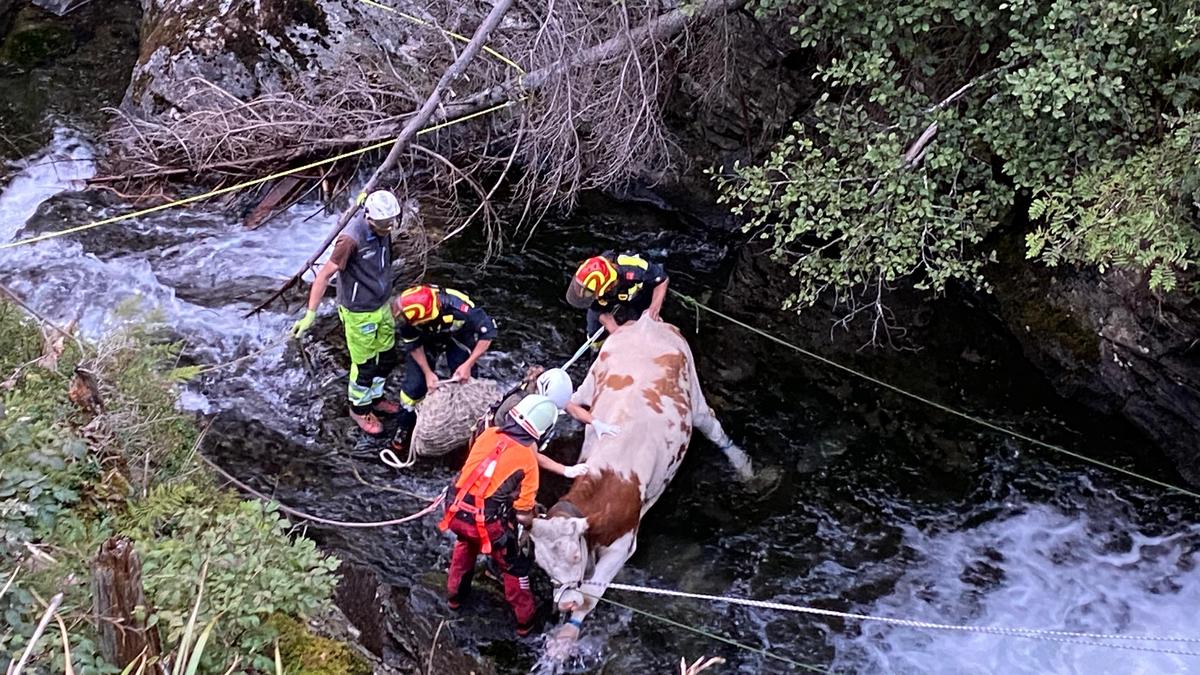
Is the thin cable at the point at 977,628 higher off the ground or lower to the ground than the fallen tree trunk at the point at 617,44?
lower

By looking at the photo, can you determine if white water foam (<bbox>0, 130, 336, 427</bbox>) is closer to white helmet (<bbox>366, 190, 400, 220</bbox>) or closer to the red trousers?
white helmet (<bbox>366, 190, 400, 220</bbox>)

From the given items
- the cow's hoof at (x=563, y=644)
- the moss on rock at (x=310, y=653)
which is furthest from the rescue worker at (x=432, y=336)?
the moss on rock at (x=310, y=653)

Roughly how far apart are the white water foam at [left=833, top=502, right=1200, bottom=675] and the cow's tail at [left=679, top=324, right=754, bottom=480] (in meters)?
1.25

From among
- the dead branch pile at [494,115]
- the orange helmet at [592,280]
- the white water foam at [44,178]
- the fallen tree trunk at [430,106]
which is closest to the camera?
the orange helmet at [592,280]

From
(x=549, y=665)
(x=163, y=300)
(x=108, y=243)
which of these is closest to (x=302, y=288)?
(x=163, y=300)

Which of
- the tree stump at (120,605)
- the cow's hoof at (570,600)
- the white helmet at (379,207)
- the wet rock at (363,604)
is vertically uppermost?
the white helmet at (379,207)

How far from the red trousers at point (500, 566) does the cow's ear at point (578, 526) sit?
34 centimetres

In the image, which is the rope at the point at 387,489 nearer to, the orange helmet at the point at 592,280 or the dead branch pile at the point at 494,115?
the orange helmet at the point at 592,280

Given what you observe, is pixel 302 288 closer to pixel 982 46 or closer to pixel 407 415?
pixel 407 415

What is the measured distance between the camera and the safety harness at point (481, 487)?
4715mm

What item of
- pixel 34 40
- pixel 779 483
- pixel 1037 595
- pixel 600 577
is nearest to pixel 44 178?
pixel 34 40

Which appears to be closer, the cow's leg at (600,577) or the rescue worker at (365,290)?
the cow's leg at (600,577)

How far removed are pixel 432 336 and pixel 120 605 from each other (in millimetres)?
3517

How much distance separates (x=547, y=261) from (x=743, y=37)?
2.81 metres
